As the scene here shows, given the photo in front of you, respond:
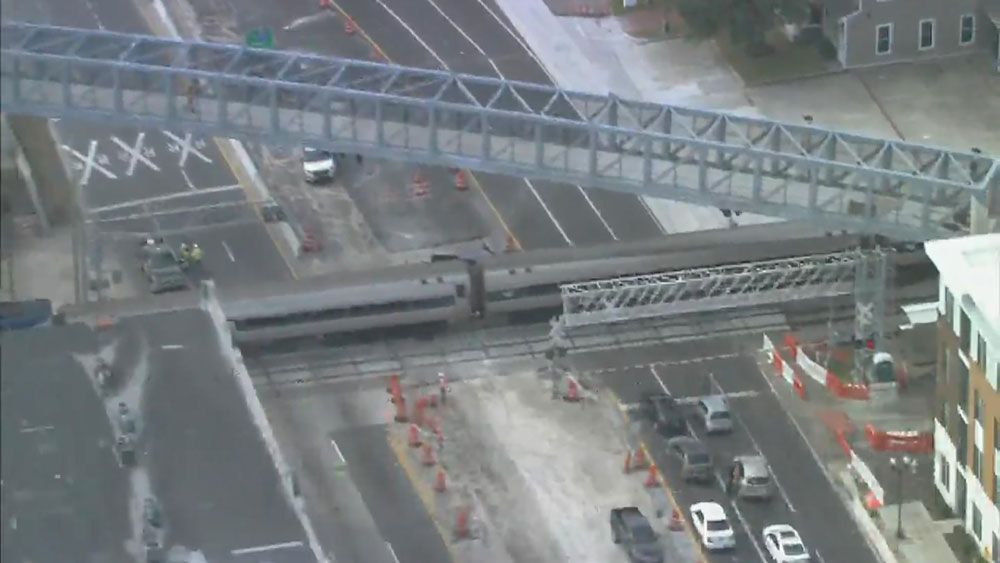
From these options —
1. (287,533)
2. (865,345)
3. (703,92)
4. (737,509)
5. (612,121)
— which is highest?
(703,92)

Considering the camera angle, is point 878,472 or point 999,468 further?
point 878,472

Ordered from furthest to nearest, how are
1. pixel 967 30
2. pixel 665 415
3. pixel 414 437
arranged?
pixel 967 30
pixel 414 437
pixel 665 415

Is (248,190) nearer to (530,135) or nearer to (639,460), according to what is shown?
(530,135)

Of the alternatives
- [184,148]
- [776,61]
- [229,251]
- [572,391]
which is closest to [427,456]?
[572,391]

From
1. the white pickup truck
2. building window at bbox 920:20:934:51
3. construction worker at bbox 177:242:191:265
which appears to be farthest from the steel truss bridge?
building window at bbox 920:20:934:51

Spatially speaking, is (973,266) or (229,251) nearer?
(973,266)

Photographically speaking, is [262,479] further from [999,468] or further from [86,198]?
[86,198]

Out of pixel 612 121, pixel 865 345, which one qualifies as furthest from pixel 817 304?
pixel 612 121

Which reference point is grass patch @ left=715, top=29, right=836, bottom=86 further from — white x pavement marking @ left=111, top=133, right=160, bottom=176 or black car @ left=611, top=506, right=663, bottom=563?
black car @ left=611, top=506, right=663, bottom=563
